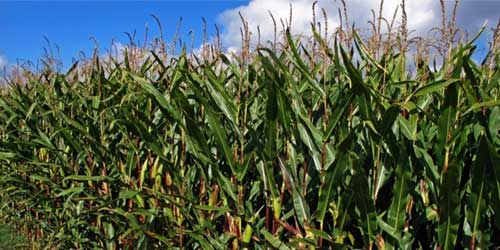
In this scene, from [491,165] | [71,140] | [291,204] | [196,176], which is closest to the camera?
[491,165]

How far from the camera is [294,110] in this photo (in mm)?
2324

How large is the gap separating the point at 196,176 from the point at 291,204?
0.69m

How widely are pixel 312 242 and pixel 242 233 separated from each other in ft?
1.79

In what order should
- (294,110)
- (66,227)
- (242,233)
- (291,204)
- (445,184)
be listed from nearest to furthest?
(445,184)
(294,110)
(291,204)
(242,233)
(66,227)

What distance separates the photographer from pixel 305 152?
2312mm

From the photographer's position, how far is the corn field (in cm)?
194

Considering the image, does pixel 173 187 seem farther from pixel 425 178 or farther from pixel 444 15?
pixel 444 15

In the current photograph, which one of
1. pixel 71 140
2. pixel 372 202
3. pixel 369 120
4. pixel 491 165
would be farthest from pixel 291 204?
pixel 71 140

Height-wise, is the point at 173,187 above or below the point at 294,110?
below

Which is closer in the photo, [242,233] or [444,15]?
[444,15]

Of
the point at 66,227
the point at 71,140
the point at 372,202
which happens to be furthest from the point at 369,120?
the point at 66,227

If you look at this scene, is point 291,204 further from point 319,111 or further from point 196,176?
point 196,176

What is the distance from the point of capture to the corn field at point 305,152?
1.94 metres

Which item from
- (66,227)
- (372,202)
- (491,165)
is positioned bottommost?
(66,227)
